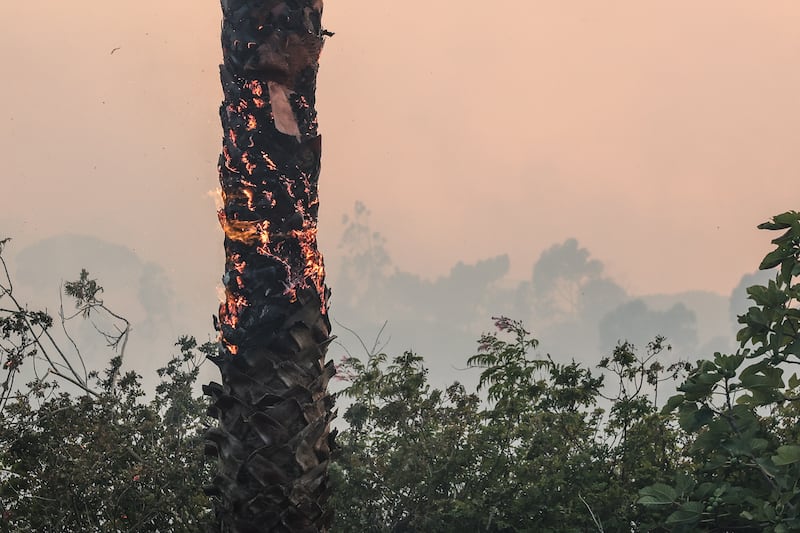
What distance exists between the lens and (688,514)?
5.87 meters

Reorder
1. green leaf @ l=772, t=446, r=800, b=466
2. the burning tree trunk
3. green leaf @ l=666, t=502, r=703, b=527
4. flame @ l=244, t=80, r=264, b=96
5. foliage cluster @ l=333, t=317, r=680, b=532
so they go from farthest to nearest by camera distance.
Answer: foliage cluster @ l=333, t=317, r=680, b=532
green leaf @ l=666, t=502, r=703, b=527
flame @ l=244, t=80, r=264, b=96
green leaf @ l=772, t=446, r=800, b=466
the burning tree trunk

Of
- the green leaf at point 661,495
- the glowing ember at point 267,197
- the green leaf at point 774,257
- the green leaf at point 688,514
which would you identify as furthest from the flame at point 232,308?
the green leaf at point 774,257

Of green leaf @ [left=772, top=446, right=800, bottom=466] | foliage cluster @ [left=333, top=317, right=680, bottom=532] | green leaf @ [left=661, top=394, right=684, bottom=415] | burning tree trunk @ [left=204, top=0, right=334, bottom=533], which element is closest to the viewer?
burning tree trunk @ [left=204, top=0, right=334, bottom=533]

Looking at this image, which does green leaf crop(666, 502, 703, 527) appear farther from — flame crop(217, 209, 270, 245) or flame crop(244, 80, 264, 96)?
flame crop(244, 80, 264, 96)

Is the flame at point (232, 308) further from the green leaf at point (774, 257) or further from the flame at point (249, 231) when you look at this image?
the green leaf at point (774, 257)

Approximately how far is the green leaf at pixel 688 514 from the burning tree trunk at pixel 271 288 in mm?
2633

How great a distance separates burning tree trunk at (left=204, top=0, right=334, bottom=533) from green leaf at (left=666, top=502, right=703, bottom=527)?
8.64 ft

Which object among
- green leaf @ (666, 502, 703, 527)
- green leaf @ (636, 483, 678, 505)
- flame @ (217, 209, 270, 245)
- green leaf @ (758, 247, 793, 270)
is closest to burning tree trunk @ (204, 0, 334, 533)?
flame @ (217, 209, 270, 245)

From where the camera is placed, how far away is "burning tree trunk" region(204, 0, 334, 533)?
205 inches

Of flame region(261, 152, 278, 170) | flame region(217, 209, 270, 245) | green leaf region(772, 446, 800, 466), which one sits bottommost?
green leaf region(772, 446, 800, 466)

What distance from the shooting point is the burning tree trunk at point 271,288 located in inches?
205

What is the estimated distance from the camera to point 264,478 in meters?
5.18

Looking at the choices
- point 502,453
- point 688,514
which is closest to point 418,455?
point 502,453

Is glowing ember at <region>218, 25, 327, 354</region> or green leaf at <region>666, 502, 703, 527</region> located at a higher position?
glowing ember at <region>218, 25, 327, 354</region>
